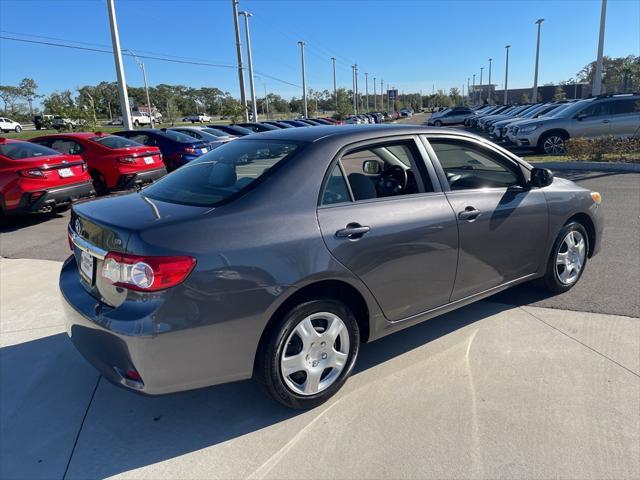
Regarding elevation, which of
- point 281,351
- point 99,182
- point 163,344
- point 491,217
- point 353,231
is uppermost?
point 353,231

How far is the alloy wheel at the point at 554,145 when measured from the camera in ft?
49.3

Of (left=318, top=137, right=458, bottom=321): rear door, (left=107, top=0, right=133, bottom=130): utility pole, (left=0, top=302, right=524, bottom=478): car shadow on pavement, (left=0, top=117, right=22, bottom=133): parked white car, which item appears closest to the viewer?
(left=0, top=302, right=524, bottom=478): car shadow on pavement

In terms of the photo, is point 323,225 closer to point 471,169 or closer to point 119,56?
→ point 471,169

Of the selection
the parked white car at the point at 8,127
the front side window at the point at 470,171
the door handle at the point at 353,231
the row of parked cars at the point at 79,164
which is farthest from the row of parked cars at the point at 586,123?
the parked white car at the point at 8,127

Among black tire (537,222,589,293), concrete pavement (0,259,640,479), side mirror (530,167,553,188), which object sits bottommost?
concrete pavement (0,259,640,479)

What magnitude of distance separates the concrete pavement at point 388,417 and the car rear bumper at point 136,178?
22.7ft

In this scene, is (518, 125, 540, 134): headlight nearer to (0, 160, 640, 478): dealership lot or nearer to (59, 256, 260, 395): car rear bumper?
(0, 160, 640, 478): dealership lot

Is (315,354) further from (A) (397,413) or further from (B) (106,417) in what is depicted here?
(B) (106,417)

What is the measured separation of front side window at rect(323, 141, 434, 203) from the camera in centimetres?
310

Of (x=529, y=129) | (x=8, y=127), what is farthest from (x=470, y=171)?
(x=8, y=127)

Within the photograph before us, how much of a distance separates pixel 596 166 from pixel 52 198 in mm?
12168

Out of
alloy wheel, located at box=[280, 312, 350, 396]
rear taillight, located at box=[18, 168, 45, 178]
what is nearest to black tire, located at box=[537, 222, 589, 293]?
alloy wheel, located at box=[280, 312, 350, 396]

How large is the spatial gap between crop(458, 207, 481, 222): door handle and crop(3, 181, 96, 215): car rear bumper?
7.26 meters

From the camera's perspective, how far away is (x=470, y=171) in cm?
438
